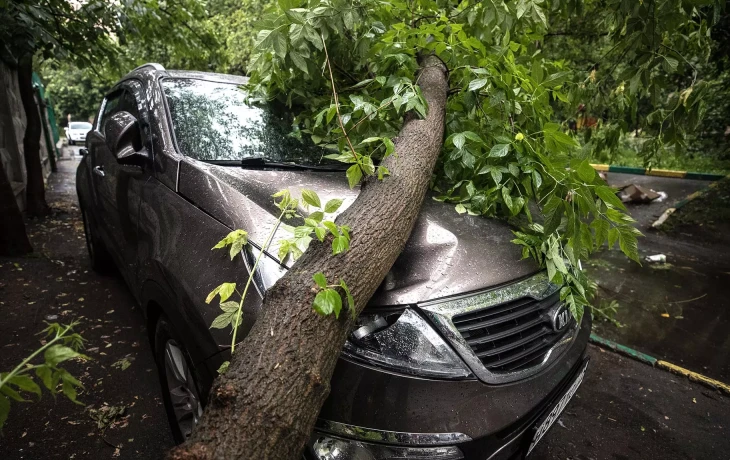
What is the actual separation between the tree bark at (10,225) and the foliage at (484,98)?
10.0ft

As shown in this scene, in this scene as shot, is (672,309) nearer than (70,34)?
Yes

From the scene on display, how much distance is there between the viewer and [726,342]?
3590 mm

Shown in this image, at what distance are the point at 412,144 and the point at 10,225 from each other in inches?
173

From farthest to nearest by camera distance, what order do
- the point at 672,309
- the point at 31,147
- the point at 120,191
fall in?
the point at 31,147, the point at 672,309, the point at 120,191

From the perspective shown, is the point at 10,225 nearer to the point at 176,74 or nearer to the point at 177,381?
the point at 176,74

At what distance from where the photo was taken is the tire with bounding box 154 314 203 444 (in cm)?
182

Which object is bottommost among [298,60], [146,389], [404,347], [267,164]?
[146,389]

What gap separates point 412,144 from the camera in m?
2.20

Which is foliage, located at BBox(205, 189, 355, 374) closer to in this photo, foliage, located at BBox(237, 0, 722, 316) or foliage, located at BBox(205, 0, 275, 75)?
foliage, located at BBox(237, 0, 722, 316)

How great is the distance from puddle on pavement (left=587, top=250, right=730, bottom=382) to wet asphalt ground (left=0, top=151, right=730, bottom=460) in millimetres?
18

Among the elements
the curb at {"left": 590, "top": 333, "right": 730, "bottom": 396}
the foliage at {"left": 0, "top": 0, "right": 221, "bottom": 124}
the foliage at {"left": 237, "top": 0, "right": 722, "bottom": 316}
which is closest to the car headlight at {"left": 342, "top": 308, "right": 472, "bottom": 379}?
the foliage at {"left": 237, "top": 0, "right": 722, "bottom": 316}

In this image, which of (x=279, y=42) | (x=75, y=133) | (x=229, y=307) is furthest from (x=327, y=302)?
(x=75, y=133)

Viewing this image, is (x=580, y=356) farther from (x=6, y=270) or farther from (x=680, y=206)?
(x=680, y=206)

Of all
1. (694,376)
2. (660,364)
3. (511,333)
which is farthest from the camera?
(660,364)
